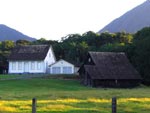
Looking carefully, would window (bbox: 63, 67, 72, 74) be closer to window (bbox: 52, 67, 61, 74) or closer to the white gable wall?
window (bbox: 52, 67, 61, 74)

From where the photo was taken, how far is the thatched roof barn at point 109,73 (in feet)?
252

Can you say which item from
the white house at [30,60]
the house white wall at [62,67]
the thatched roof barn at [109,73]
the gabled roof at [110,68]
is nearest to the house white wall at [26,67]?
the white house at [30,60]

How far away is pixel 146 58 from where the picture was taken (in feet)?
263

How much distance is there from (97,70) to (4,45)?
53.5 m

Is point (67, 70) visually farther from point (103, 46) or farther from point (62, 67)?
point (103, 46)

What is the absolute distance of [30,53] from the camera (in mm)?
97812

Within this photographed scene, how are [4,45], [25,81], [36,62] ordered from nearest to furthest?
[25,81] → [36,62] → [4,45]

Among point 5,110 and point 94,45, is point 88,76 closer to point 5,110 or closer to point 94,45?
point 94,45

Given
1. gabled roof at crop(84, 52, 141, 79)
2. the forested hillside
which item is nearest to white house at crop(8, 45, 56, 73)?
the forested hillside

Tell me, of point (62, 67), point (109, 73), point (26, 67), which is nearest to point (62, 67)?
point (62, 67)

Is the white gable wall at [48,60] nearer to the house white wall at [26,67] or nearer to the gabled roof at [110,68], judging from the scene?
the house white wall at [26,67]

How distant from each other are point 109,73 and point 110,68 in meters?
1.41

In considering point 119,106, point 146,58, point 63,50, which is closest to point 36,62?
point 63,50

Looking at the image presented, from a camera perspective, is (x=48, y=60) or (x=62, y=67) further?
(x=48, y=60)
